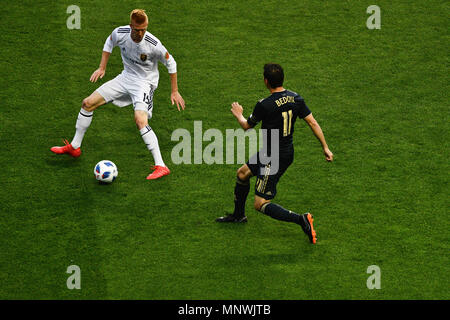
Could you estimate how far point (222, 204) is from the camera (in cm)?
1002

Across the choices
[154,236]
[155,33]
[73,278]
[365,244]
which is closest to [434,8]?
[155,33]

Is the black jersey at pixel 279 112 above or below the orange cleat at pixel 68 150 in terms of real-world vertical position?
above

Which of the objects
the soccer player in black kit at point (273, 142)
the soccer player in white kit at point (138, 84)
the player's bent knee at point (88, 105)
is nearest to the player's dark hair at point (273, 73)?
the soccer player in black kit at point (273, 142)

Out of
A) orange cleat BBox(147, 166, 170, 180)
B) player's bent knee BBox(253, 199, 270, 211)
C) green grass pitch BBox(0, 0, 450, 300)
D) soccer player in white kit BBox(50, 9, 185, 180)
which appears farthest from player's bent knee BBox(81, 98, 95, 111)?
player's bent knee BBox(253, 199, 270, 211)

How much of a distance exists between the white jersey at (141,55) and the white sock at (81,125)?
2.67 feet

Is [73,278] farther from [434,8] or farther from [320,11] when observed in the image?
[434,8]

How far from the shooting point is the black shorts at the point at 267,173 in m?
8.96

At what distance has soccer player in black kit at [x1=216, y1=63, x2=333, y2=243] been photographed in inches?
342

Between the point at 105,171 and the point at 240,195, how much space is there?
212 centimetres

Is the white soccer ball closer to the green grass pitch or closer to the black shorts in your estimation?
the green grass pitch

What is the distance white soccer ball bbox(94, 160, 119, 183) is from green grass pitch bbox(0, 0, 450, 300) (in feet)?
0.57

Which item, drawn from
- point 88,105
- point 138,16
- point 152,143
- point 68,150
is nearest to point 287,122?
point 152,143

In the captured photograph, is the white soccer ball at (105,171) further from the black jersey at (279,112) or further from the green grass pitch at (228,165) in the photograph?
the black jersey at (279,112)

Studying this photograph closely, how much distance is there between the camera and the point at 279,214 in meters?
8.98
